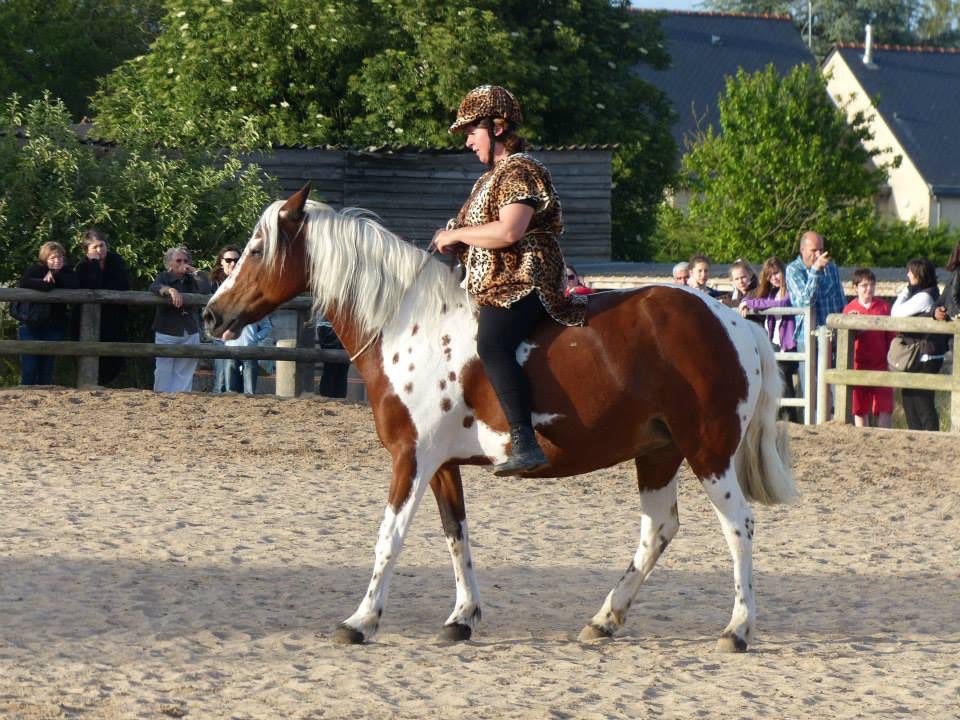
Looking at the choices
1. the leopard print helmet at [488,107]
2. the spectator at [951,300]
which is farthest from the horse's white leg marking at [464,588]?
the spectator at [951,300]

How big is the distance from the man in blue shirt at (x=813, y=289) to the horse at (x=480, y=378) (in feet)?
26.2

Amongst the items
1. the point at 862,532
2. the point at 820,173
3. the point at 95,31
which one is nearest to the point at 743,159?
the point at 820,173

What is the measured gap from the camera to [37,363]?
1479 centimetres

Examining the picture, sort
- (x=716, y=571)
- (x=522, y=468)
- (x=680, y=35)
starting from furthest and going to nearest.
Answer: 1. (x=680, y=35)
2. (x=716, y=571)
3. (x=522, y=468)

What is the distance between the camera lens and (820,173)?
39.1m

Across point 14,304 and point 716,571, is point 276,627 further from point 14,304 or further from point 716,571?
point 14,304

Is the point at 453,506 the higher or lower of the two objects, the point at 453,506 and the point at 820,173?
the lower

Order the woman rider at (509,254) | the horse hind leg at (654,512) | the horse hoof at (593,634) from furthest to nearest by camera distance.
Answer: the horse hind leg at (654,512), the horse hoof at (593,634), the woman rider at (509,254)

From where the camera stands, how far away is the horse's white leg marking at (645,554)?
6.62m

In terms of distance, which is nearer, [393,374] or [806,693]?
[806,693]

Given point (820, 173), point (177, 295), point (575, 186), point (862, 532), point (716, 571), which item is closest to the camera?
point (716, 571)

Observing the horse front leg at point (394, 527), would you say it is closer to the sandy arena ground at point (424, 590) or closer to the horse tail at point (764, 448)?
the sandy arena ground at point (424, 590)

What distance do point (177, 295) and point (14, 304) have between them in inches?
61.9

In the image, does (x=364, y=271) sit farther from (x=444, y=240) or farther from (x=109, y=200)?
(x=109, y=200)
